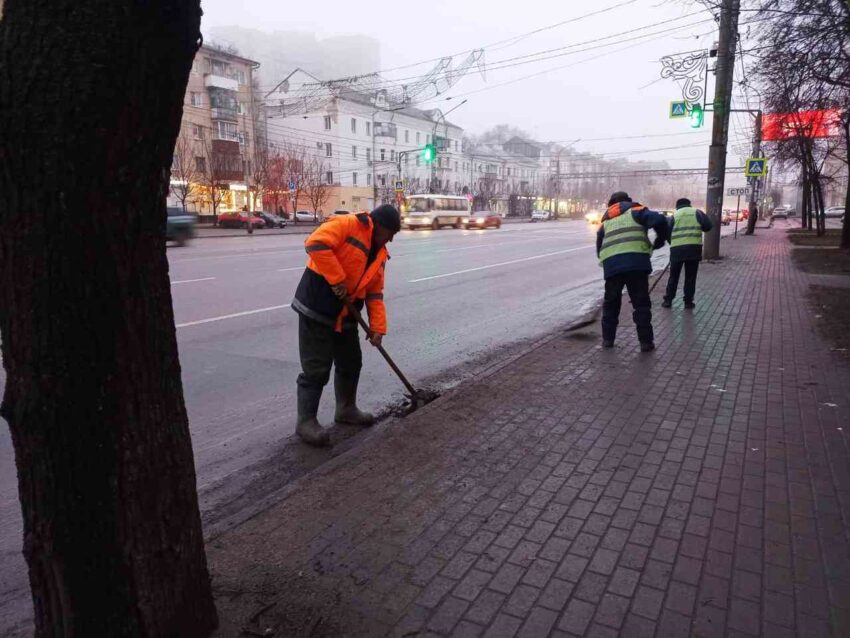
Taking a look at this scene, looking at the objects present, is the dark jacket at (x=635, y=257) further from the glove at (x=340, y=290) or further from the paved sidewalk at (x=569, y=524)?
the glove at (x=340, y=290)

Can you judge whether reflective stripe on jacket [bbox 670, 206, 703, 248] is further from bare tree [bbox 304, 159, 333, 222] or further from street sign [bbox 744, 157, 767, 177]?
bare tree [bbox 304, 159, 333, 222]

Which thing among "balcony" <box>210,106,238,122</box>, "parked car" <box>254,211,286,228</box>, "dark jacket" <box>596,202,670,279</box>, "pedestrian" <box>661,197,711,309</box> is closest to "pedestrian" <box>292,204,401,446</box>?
"dark jacket" <box>596,202,670,279</box>

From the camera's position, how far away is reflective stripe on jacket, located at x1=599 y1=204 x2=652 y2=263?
6.75m

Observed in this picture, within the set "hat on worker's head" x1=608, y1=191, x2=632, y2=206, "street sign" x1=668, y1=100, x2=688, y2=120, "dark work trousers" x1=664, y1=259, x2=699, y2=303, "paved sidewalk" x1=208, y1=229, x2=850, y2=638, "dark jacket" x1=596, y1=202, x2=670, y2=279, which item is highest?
"street sign" x1=668, y1=100, x2=688, y2=120

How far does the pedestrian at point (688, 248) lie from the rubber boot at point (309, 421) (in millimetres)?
7036

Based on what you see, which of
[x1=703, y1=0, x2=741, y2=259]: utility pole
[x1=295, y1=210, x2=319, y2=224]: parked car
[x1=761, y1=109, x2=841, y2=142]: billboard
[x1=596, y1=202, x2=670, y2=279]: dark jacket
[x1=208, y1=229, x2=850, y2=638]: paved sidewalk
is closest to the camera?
[x1=208, y1=229, x2=850, y2=638]: paved sidewalk

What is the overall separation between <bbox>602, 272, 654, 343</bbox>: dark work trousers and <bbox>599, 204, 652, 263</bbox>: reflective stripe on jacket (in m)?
0.27

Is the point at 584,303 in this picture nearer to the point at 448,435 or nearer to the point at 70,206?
the point at 448,435

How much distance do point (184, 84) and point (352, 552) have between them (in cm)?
209

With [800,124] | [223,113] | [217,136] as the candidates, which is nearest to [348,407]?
[800,124]

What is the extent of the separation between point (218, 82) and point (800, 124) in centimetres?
4381

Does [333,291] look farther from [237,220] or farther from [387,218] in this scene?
[237,220]

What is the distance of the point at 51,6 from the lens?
157 centimetres

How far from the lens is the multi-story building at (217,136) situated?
44.5m
